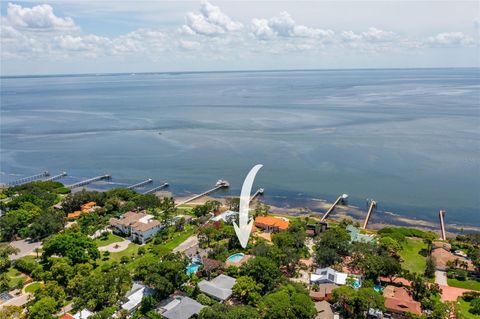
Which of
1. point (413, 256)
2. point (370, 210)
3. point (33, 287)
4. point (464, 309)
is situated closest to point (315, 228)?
point (413, 256)

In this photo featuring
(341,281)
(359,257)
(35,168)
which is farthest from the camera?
(35,168)

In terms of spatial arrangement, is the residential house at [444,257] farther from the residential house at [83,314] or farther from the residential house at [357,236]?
the residential house at [83,314]

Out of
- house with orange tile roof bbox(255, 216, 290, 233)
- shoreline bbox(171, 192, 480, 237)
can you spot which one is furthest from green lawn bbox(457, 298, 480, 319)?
house with orange tile roof bbox(255, 216, 290, 233)

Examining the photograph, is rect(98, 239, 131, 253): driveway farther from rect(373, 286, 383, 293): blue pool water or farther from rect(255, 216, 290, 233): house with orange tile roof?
rect(373, 286, 383, 293): blue pool water

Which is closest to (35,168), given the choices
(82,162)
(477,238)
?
(82,162)

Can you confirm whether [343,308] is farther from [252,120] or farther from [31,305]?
[252,120]

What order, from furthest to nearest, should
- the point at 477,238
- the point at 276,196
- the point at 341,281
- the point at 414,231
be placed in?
the point at 276,196 < the point at 414,231 < the point at 477,238 < the point at 341,281
